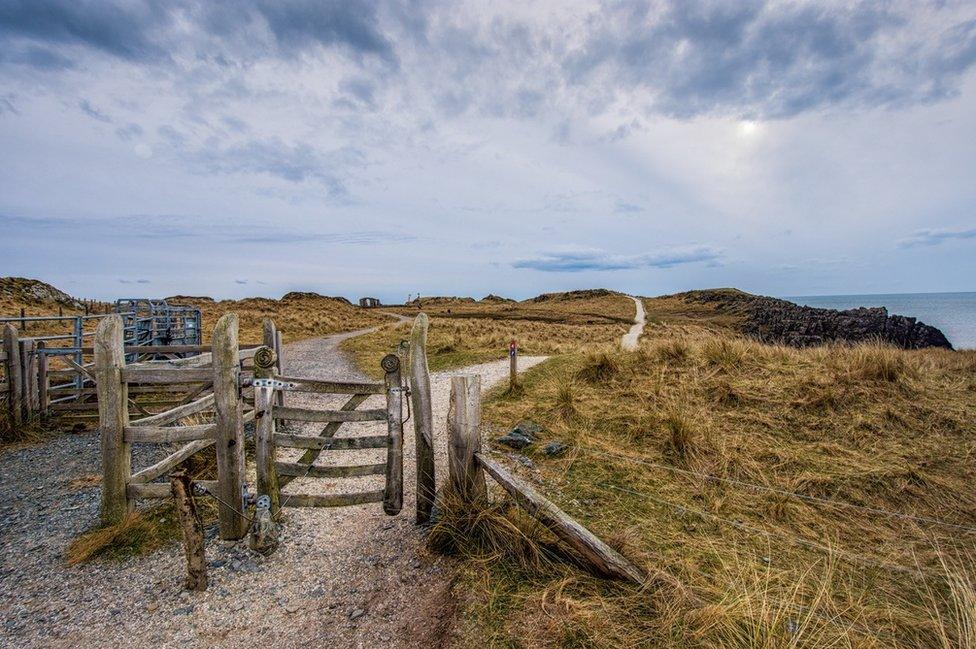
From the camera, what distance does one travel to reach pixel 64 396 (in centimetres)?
1018

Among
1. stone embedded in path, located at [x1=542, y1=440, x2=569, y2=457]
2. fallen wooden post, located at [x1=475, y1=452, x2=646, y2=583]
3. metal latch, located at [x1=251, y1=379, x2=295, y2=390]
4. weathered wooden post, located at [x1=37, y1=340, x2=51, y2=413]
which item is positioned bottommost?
stone embedded in path, located at [x1=542, y1=440, x2=569, y2=457]

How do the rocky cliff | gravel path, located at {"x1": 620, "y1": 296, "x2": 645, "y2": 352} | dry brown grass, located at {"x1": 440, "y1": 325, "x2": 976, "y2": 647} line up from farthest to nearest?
the rocky cliff < gravel path, located at {"x1": 620, "y1": 296, "x2": 645, "y2": 352} < dry brown grass, located at {"x1": 440, "y1": 325, "x2": 976, "y2": 647}

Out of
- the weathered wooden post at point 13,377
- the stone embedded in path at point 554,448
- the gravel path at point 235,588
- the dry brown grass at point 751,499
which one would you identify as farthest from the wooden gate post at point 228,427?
the weathered wooden post at point 13,377

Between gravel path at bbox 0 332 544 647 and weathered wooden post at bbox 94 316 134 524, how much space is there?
0.62 m

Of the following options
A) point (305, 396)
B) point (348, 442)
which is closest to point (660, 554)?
point (348, 442)

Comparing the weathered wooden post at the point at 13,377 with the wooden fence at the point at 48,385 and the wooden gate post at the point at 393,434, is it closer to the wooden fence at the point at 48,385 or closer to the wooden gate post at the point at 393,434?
the wooden fence at the point at 48,385

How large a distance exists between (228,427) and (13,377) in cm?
759

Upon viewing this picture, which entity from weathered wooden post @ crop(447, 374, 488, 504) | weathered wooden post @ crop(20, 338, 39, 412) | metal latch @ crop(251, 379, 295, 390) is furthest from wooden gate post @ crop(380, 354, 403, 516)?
weathered wooden post @ crop(20, 338, 39, 412)

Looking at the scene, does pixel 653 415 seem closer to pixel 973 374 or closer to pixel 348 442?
pixel 348 442

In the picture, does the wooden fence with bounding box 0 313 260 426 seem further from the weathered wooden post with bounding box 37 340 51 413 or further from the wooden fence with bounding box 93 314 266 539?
the wooden fence with bounding box 93 314 266 539

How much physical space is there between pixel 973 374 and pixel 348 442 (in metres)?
14.0

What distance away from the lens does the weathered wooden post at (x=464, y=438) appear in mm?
4926

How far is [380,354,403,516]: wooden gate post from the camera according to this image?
16.8ft

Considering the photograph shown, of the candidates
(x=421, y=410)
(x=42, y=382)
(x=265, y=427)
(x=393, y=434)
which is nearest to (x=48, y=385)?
(x=42, y=382)
